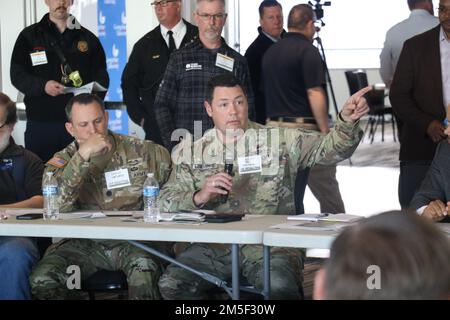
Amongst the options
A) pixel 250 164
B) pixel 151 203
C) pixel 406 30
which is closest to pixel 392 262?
pixel 151 203

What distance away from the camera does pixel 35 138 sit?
19.1 feet

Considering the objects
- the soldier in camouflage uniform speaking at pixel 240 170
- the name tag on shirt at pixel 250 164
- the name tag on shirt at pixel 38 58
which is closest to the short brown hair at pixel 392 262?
the soldier in camouflage uniform speaking at pixel 240 170

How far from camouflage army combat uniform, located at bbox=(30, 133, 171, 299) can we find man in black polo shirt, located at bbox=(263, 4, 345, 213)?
157cm

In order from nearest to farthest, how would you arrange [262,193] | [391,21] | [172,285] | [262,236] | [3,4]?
1. [262,236]
2. [172,285]
3. [262,193]
4. [3,4]
5. [391,21]

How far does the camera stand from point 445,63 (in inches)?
197

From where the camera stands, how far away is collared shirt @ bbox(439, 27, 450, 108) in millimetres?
5000

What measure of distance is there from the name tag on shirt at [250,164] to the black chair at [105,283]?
74cm

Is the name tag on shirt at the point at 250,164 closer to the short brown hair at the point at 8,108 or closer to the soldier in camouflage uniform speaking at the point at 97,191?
the soldier in camouflage uniform speaking at the point at 97,191

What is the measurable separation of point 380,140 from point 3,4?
947 centimetres

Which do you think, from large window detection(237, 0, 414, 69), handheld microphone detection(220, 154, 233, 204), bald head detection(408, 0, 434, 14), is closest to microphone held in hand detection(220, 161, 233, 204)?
handheld microphone detection(220, 154, 233, 204)

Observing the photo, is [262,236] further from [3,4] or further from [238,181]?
[3,4]

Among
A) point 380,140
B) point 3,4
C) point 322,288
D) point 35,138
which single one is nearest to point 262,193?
point 35,138

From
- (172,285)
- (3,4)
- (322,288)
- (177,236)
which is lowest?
(172,285)

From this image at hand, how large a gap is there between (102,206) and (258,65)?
2377 millimetres
